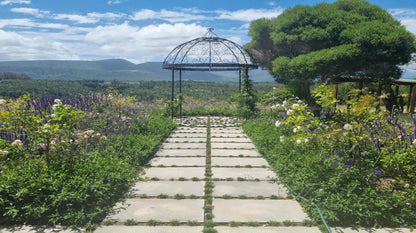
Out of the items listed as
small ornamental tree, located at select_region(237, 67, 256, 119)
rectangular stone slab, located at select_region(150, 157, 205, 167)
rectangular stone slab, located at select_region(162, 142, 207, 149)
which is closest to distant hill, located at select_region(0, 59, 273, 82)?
small ornamental tree, located at select_region(237, 67, 256, 119)

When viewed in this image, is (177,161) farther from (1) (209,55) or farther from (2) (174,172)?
→ (1) (209,55)

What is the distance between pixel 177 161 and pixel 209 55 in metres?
5.74

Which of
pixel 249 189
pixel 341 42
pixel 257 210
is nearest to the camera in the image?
pixel 257 210

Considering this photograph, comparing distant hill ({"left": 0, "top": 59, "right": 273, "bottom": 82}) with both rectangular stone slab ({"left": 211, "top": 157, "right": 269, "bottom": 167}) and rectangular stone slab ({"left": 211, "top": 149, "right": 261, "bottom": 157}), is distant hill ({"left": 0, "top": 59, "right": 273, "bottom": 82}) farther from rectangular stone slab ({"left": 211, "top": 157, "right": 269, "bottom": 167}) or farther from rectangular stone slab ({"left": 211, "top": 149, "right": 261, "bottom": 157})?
rectangular stone slab ({"left": 211, "top": 157, "right": 269, "bottom": 167})

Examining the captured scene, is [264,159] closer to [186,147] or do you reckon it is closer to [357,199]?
[186,147]

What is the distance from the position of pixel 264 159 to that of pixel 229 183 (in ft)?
4.75

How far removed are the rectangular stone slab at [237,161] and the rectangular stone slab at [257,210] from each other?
155 cm

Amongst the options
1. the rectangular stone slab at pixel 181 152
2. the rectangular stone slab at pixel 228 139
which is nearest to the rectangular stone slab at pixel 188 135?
the rectangular stone slab at pixel 228 139

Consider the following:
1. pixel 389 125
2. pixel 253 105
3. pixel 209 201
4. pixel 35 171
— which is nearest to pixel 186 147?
pixel 209 201

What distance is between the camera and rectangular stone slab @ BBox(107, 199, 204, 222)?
9.45 feet

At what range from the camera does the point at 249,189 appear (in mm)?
3664

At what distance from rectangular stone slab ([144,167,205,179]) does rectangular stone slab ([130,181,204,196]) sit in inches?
10.0

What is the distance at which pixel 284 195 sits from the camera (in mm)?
3455

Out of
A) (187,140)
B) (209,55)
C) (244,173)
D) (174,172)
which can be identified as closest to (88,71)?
(209,55)
